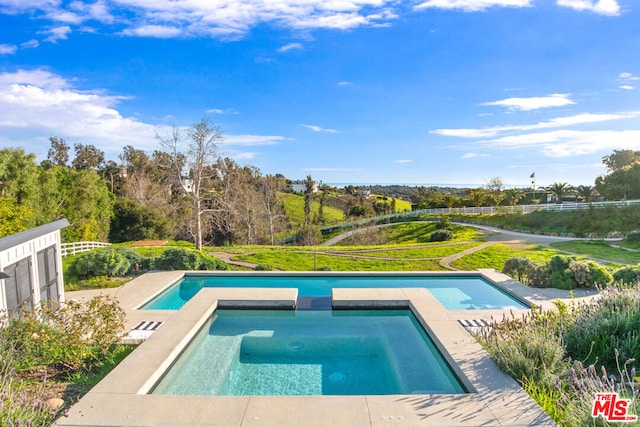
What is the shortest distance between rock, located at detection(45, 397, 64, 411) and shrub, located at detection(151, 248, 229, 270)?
7.69m

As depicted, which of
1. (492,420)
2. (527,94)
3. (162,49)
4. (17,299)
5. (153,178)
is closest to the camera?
(492,420)

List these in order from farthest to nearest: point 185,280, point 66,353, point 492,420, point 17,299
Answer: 1. point 185,280
2. point 17,299
3. point 66,353
4. point 492,420

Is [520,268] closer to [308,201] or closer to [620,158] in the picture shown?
[308,201]

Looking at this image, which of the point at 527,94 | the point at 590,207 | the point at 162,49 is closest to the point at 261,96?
the point at 162,49

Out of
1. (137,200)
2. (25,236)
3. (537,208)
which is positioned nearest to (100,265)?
(25,236)

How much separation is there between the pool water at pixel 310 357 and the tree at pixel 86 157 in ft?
145

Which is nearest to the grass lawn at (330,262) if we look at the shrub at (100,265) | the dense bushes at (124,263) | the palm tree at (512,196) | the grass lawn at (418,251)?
the grass lawn at (418,251)

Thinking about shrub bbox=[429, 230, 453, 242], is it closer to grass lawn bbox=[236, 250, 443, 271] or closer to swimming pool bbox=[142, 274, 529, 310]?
grass lawn bbox=[236, 250, 443, 271]

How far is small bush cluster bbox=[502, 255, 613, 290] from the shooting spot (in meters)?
9.81

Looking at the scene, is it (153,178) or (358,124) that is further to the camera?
(153,178)

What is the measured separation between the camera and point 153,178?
40.7 meters

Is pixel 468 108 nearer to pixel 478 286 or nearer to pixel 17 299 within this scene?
pixel 478 286

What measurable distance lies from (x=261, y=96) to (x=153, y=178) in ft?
71.0

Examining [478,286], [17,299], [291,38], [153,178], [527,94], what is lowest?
[478,286]
